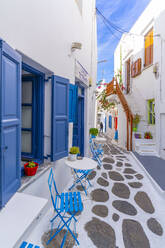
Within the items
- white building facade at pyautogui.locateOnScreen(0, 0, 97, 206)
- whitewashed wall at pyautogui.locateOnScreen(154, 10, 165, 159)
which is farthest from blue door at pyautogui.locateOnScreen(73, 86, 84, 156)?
whitewashed wall at pyautogui.locateOnScreen(154, 10, 165, 159)

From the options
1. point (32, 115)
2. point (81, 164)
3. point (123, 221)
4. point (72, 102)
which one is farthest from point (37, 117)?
point (123, 221)

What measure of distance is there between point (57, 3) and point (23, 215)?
395 centimetres

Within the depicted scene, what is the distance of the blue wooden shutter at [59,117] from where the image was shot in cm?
295

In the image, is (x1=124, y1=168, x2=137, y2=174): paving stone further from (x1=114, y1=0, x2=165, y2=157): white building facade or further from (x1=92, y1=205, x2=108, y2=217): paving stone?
(x1=114, y1=0, x2=165, y2=157): white building facade

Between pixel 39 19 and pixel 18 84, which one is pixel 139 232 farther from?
pixel 39 19

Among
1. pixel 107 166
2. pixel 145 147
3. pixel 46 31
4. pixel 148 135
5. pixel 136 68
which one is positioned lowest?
pixel 107 166

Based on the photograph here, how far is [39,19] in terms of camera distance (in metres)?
2.41

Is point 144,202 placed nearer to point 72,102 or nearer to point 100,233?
point 100,233

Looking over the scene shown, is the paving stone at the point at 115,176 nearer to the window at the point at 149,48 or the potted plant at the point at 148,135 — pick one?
the potted plant at the point at 148,135

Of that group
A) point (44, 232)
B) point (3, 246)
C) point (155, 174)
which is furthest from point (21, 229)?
point (155, 174)

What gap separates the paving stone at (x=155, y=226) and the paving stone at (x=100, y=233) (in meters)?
0.75

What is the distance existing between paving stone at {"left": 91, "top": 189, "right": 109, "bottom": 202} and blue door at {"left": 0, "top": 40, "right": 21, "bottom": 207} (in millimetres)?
2196

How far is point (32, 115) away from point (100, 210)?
2576 mm

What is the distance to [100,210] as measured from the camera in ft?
9.62
